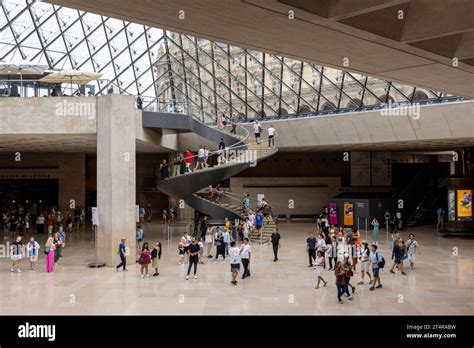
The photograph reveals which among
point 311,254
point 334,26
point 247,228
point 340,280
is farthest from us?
point 247,228

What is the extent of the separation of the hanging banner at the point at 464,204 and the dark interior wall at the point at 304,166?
14.8m

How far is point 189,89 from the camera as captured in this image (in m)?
46.6

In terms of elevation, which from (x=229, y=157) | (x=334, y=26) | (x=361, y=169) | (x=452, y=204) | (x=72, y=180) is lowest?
(x=452, y=204)

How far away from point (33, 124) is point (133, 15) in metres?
15.1

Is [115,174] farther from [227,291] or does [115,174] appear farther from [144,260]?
[227,291]

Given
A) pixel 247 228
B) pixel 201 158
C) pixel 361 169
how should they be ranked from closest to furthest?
pixel 247 228
pixel 201 158
pixel 361 169

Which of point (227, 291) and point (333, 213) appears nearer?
point (227, 291)

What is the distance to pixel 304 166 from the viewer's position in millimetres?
44031

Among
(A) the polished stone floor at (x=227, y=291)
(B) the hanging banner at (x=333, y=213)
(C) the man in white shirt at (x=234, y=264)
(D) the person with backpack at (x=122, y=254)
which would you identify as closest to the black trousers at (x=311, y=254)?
(A) the polished stone floor at (x=227, y=291)

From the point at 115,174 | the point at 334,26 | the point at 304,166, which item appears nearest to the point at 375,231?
the point at 115,174

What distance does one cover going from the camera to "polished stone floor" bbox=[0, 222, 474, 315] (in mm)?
12984

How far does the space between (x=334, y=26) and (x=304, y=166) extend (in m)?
35.9

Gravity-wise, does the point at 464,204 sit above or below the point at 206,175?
below

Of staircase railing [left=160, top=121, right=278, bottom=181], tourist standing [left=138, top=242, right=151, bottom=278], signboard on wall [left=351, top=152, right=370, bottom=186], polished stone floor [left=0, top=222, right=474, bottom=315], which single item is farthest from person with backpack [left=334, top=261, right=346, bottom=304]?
signboard on wall [left=351, top=152, right=370, bottom=186]
